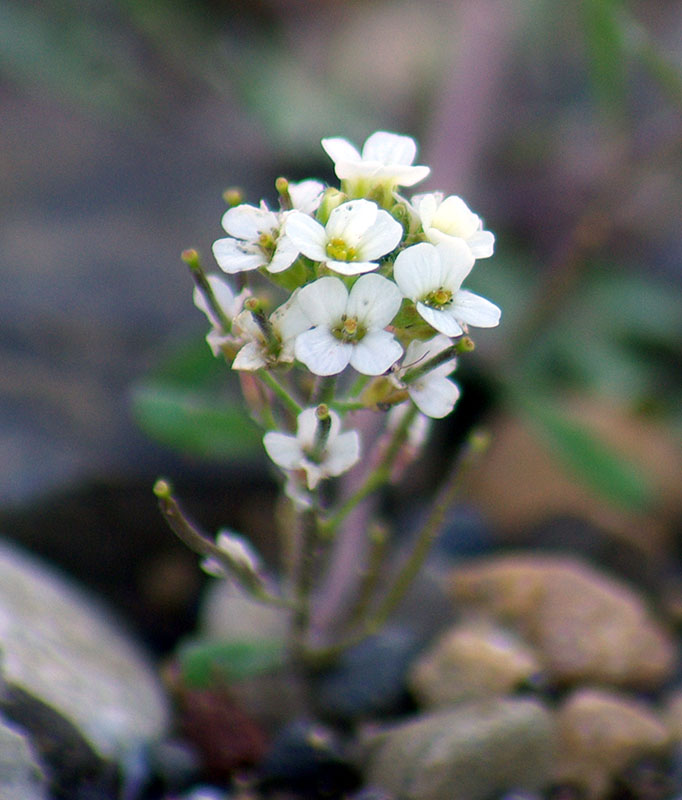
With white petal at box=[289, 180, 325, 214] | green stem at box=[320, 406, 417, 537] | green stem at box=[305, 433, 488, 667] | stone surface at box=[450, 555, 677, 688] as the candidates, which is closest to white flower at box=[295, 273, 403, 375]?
white petal at box=[289, 180, 325, 214]

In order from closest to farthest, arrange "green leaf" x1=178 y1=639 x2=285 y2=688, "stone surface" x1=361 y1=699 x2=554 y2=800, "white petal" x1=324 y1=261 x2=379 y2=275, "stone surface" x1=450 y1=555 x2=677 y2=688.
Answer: "white petal" x1=324 y1=261 x2=379 y2=275 → "stone surface" x1=361 y1=699 x2=554 y2=800 → "green leaf" x1=178 y1=639 x2=285 y2=688 → "stone surface" x1=450 y1=555 x2=677 y2=688

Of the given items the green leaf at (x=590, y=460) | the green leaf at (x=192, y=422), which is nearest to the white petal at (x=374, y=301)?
the green leaf at (x=192, y=422)

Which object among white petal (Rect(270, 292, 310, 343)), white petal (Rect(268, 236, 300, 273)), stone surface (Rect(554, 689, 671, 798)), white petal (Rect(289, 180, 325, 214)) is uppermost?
white petal (Rect(289, 180, 325, 214))

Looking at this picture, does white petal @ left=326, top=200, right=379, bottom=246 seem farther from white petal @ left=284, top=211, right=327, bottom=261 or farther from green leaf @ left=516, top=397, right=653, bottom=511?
green leaf @ left=516, top=397, right=653, bottom=511

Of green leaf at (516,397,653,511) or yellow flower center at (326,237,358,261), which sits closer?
yellow flower center at (326,237,358,261)

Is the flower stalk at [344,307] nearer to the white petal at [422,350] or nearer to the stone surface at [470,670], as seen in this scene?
the white petal at [422,350]

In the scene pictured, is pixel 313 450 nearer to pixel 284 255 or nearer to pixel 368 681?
pixel 284 255

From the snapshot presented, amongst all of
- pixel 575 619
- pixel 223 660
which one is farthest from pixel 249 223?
pixel 575 619
